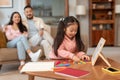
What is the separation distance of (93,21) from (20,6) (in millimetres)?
2114

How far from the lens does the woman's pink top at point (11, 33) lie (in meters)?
3.91

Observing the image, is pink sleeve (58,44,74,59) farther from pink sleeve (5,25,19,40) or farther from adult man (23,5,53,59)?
pink sleeve (5,25,19,40)

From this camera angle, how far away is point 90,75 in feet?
4.91

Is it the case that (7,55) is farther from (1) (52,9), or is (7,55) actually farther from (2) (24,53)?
(1) (52,9)

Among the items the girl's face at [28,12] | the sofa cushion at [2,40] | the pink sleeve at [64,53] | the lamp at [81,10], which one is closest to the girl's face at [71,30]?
the pink sleeve at [64,53]

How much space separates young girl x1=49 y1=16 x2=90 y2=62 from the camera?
6.73 feet

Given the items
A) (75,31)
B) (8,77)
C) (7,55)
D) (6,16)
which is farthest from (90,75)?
(6,16)

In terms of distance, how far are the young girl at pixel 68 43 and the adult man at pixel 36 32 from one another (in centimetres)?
169

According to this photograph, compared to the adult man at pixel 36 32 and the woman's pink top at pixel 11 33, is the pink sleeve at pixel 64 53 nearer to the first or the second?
the adult man at pixel 36 32

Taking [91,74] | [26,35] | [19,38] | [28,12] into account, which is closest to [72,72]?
[91,74]

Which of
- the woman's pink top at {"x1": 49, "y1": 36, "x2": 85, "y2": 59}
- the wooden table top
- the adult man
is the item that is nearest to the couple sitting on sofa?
the adult man

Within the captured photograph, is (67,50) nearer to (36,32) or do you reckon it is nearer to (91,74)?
(91,74)

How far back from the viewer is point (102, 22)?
664 cm

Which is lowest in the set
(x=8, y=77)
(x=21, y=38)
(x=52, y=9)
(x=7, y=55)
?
(x=8, y=77)
